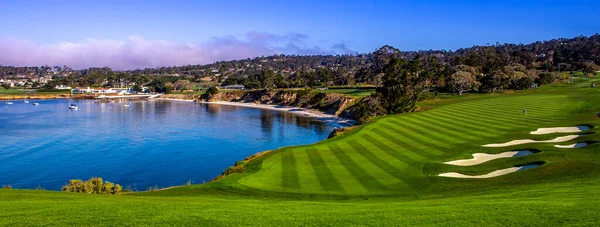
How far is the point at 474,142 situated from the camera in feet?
117

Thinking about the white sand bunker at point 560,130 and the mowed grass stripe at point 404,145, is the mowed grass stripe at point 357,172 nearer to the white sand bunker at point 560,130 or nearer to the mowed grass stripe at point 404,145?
the mowed grass stripe at point 404,145

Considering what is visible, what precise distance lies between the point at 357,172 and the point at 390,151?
8263mm

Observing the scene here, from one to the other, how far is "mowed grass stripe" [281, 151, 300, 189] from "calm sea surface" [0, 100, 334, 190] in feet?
31.0

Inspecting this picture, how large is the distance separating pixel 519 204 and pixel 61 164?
153ft

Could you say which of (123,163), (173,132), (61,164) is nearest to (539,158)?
(123,163)

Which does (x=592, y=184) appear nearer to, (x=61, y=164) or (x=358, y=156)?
(x=358, y=156)

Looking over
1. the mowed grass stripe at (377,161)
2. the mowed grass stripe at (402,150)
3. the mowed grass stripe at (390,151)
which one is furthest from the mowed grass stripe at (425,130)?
the mowed grass stripe at (377,161)

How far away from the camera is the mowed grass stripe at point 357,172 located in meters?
22.6

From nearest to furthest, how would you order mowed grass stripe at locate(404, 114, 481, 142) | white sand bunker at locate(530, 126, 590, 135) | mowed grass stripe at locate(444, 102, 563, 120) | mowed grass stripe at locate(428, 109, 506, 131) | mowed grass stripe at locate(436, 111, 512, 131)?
1. white sand bunker at locate(530, 126, 590, 135)
2. mowed grass stripe at locate(404, 114, 481, 142)
3. mowed grass stripe at locate(428, 109, 506, 131)
4. mowed grass stripe at locate(436, 111, 512, 131)
5. mowed grass stripe at locate(444, 102, 563, 120)

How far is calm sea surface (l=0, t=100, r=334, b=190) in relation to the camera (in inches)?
1603

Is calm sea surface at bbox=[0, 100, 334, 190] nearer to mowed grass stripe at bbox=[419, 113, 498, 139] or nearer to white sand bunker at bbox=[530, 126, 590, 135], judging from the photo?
mowed grass stripe at bbox=[419, 113, 498, 139]

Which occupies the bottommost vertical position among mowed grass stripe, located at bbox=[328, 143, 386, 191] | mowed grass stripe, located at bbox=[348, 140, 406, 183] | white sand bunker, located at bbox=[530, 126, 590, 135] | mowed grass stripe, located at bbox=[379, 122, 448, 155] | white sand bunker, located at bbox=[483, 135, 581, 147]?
mowed grass stripe, located at bbox=[328, 143, 386, 191]

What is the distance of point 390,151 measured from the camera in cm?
3381

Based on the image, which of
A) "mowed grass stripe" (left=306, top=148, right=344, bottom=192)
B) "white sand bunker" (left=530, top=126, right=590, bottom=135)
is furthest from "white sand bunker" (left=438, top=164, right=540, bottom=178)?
"white sand bunker" (left=530, top=126, right=590, bottom=135)
